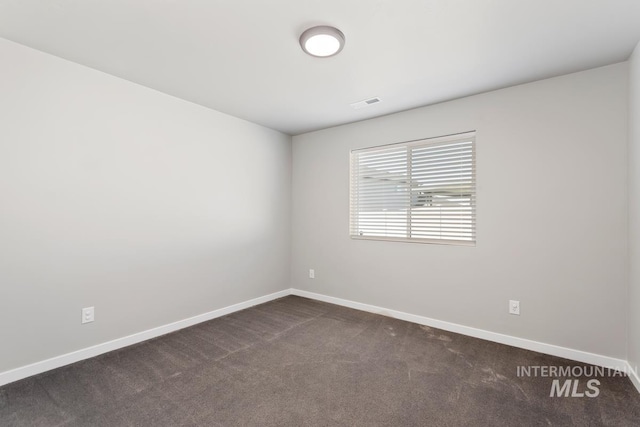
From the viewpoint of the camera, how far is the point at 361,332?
3.11 m

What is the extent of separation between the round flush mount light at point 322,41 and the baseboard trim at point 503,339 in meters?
2.82

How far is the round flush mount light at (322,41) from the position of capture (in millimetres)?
1963

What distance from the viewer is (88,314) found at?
253 cm

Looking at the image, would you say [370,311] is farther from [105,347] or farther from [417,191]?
[105,347]

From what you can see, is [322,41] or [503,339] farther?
[503,339]

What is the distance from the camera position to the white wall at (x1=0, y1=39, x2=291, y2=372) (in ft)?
7.22

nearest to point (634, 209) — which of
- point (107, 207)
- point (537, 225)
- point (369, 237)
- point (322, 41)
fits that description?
point (537, 225)

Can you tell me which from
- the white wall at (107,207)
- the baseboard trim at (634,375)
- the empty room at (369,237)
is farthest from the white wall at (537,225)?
the white wall at (107,207)

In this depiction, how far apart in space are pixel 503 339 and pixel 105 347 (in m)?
3.61

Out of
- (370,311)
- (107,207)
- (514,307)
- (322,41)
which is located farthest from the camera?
(370,311)

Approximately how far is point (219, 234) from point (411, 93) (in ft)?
8.63

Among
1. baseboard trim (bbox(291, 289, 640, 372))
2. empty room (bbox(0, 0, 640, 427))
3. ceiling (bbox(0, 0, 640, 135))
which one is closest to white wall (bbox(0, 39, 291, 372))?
empty room (bbox(0, 0, 640, 427))

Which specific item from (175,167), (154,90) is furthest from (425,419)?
(154,90)

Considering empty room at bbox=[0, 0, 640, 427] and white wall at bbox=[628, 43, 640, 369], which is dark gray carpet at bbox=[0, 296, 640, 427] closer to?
empty room at bbox=[0, 0, 640, 427]
